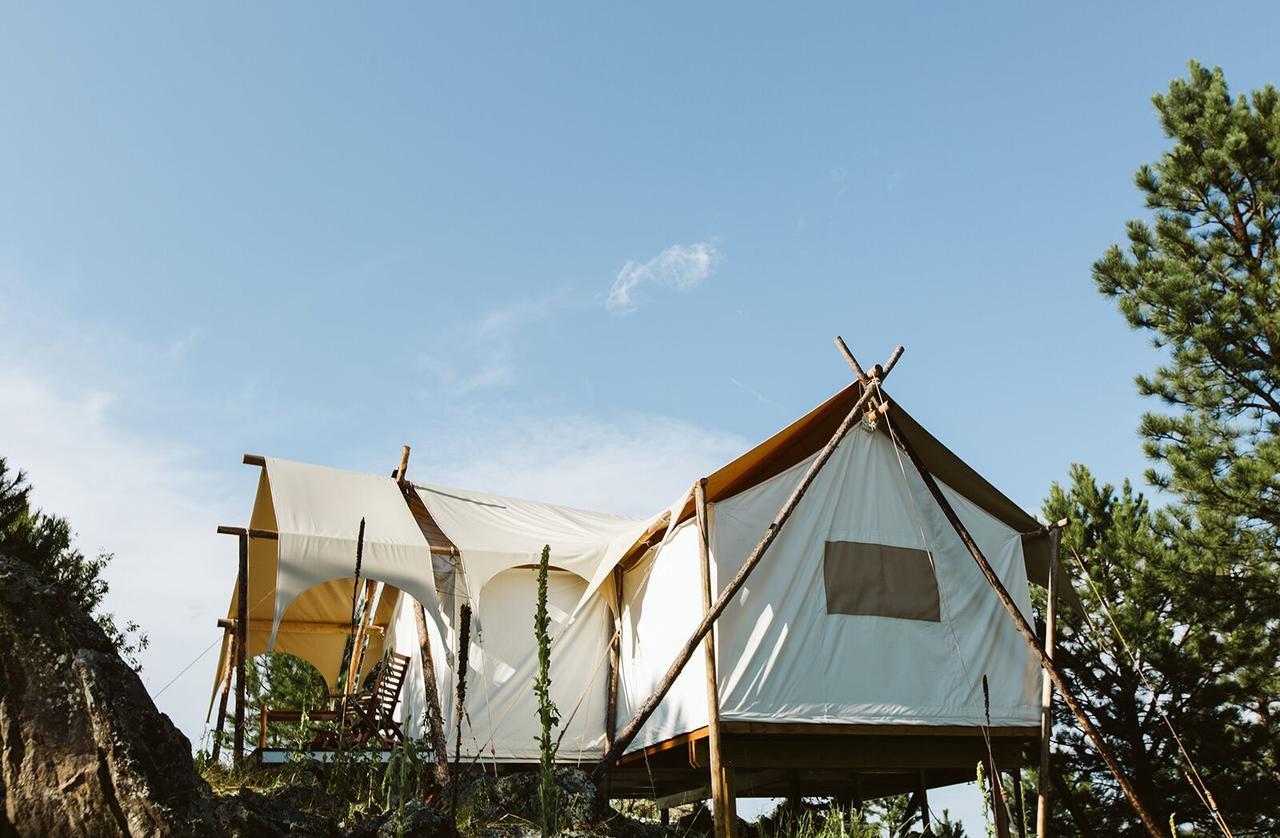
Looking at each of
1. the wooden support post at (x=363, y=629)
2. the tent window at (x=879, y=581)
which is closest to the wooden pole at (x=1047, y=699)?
the tent window at (x=879, y=581)

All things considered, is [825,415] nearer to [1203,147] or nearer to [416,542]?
[416,542]

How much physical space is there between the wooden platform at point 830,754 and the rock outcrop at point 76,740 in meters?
4.23

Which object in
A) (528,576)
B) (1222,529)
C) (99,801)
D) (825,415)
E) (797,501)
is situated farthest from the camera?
(1222,529)

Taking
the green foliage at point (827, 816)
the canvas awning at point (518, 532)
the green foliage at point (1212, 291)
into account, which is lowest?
the green foliage at point (827, 816)

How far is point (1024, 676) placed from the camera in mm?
7812

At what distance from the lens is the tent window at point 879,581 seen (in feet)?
24.4

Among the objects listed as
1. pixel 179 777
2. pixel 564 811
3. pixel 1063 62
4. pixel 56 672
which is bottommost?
pixel 564 811

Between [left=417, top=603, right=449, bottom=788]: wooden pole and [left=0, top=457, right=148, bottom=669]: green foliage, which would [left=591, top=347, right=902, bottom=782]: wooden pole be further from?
[left=0, top=457, right=148, bottom=669]: green foliage

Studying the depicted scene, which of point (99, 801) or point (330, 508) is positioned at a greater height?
point (330, 508)

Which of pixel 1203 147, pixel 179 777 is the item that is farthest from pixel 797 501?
pixel 1203 147

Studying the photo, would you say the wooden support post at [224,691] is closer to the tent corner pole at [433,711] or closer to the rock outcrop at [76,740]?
the tent corner pole at [433,711]

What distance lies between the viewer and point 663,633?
7.85 meters

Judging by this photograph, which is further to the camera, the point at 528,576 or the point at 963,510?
the point at 528,576

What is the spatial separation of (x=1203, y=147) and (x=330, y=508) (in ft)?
33.2
